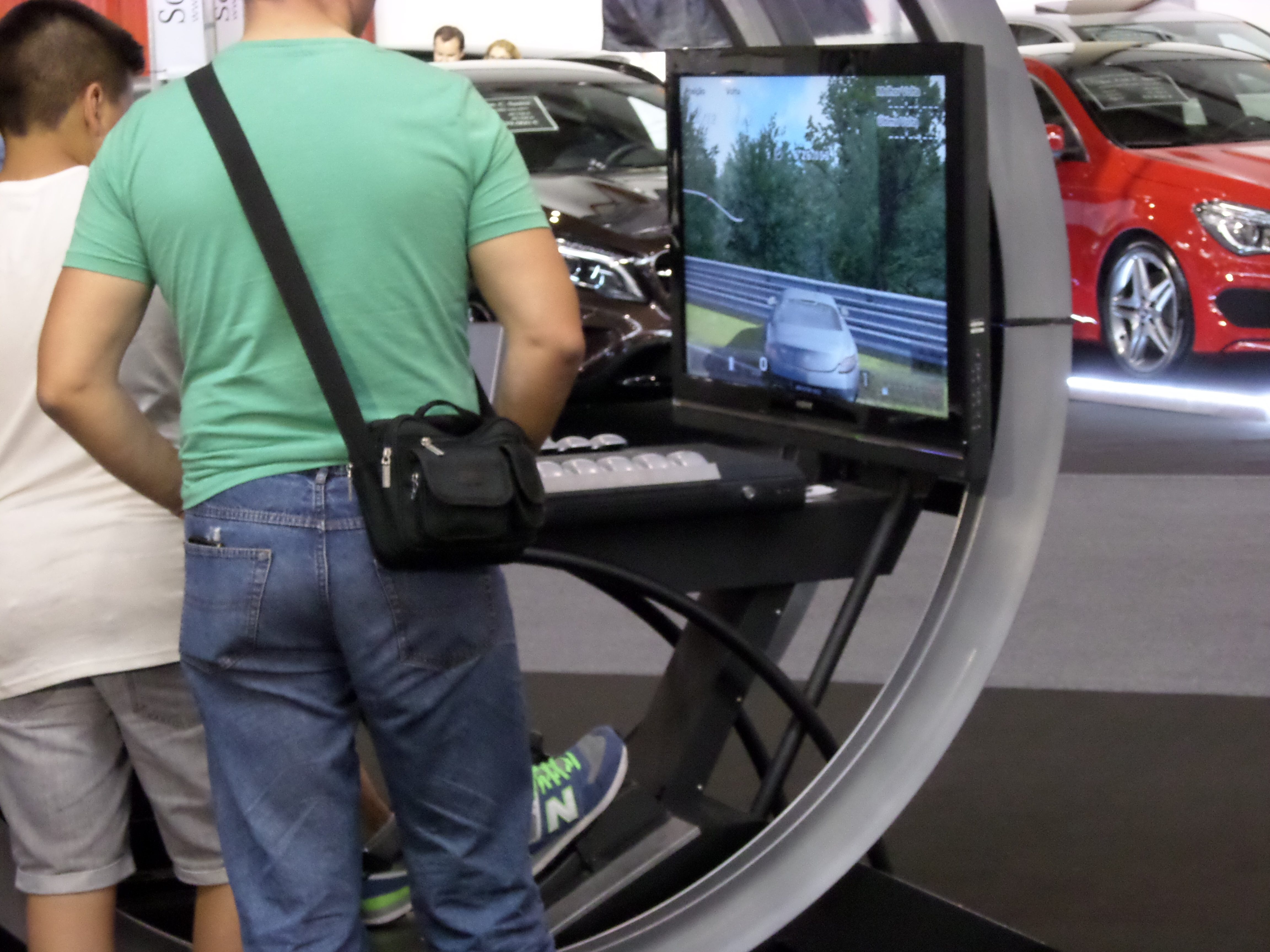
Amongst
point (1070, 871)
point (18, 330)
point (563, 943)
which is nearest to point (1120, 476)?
→ point (1070, 871)

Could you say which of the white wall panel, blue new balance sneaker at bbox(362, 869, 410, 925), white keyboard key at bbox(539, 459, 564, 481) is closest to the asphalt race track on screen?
white keyboard key at bbox(539, 459, 564, 481)

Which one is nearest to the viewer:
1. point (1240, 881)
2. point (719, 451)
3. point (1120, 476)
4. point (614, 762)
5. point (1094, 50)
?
point (614, 762)

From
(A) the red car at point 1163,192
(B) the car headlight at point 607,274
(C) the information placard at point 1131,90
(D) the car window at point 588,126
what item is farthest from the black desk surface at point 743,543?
(C) the information placard at point 1131,90

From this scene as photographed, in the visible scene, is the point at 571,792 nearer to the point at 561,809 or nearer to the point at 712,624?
the point at 561,809

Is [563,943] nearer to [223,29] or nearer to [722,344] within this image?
[722,344]

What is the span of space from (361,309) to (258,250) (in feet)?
0.39

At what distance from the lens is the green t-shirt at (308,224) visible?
70.4 inches

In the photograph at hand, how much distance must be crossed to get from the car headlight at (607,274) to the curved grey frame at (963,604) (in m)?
4.07

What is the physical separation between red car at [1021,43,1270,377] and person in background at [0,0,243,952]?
20.7 ft

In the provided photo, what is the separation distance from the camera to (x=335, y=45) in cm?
181

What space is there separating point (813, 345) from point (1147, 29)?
9.67 meters

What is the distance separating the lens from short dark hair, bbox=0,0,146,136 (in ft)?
7.29

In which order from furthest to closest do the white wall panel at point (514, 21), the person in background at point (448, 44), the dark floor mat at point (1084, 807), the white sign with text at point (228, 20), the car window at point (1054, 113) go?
the white wall panel at point (514, 21) → the person in background at point (448, 44) → the car window at point (1054, 113) → the white sign with text at point (228, 20) → the dark floor mat at point (1084, 807)

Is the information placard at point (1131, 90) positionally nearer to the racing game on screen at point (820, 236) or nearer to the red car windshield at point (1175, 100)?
the red car windshield at point (1175, 100)
